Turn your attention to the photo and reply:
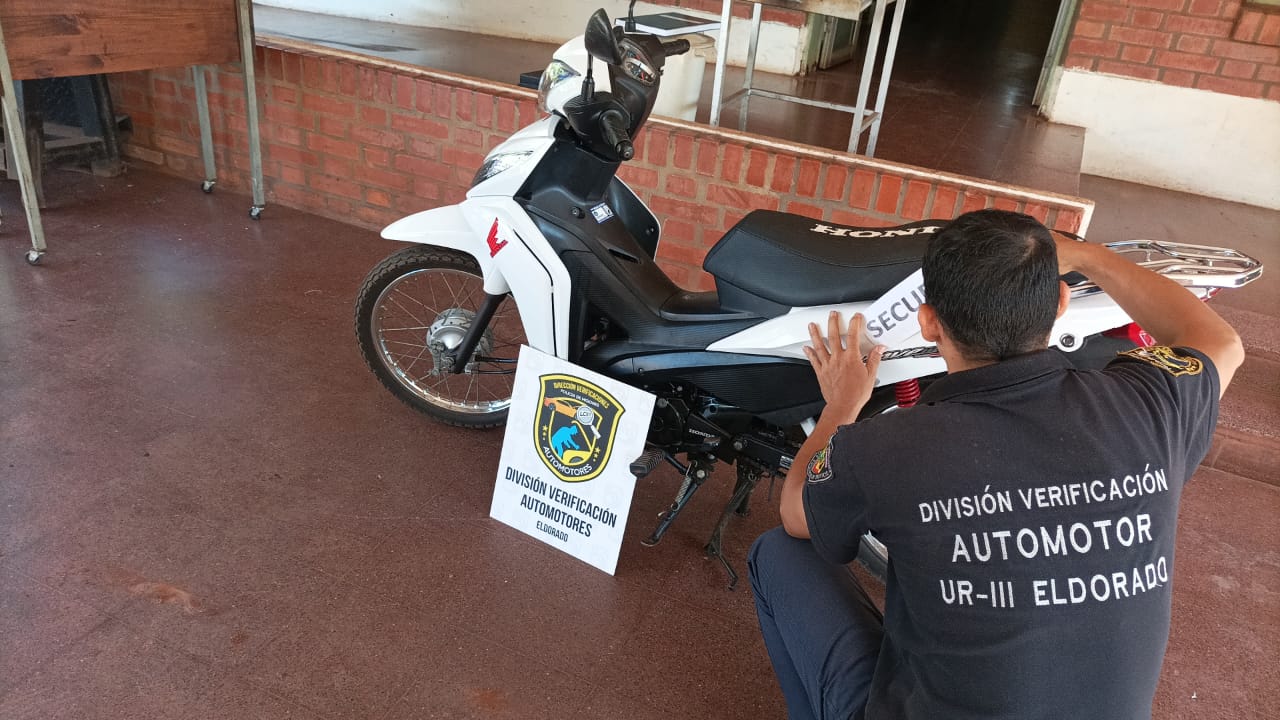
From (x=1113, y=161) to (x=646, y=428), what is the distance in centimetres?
366

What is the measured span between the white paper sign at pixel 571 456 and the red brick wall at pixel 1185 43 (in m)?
3.67

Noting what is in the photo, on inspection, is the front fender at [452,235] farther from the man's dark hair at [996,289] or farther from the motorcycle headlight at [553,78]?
the man's dark hair at [996,289]

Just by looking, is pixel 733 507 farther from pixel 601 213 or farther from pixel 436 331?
pixel 436 331

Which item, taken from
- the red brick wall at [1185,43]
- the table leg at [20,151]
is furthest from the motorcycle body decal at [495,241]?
the red brick wall at [1185,43]

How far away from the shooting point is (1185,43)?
14.2ft

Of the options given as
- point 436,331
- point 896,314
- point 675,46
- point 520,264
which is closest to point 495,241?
point 520,264

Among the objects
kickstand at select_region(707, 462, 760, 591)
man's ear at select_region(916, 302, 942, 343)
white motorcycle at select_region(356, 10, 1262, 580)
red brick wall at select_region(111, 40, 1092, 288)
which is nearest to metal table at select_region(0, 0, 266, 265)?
red brick wall at select_region(111, 40, 1092, 288)

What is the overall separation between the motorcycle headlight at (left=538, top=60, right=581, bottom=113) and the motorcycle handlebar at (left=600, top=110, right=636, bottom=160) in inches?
4.8

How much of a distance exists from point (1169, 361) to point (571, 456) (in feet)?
4.34

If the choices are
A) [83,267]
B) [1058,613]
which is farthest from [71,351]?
[1058,613]

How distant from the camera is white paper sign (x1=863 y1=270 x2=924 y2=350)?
5.64 feet

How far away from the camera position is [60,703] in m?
1.72

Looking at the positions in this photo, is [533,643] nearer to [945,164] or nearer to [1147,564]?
[1147,564]

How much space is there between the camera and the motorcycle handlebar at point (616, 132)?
2.02 meters
